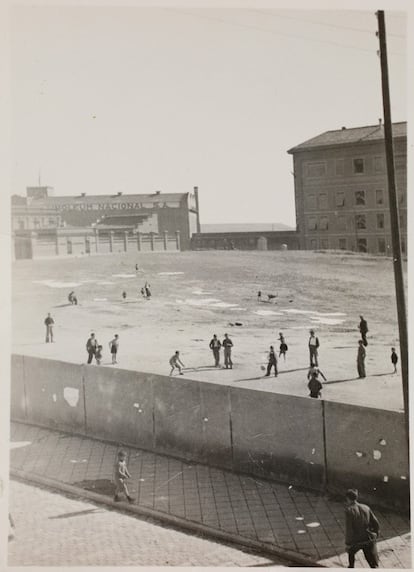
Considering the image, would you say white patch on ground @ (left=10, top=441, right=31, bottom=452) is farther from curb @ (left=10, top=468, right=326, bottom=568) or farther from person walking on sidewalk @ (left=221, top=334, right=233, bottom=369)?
person walking on sidewalk @ (left=221, top=334, right=233, bottom=369)

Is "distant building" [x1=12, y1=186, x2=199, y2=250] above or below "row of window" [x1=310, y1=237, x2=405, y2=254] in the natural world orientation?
above

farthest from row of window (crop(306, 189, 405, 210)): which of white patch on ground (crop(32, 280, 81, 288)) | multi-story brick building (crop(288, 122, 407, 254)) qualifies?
white patch on ground (crop(32, 280, 81, 288))

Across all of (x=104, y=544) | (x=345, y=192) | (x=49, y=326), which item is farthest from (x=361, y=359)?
(x=49, y=326)

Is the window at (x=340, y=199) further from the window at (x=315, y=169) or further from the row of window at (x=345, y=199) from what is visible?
the window at (x=315, y=169)

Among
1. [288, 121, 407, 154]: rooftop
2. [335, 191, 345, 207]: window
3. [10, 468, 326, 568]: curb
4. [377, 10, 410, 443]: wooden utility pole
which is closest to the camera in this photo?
[10, 468, 326, 568]: curb

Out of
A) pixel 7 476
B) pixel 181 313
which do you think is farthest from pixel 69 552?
pixel 181 313

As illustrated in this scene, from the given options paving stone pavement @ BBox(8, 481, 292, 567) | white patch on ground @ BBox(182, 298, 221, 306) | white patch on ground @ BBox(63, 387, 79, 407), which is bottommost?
paving stone pavement @ BBox(8, 481, 292, 567)

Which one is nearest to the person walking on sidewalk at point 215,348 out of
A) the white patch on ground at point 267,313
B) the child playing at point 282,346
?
the white patch on ground at point 267,313
